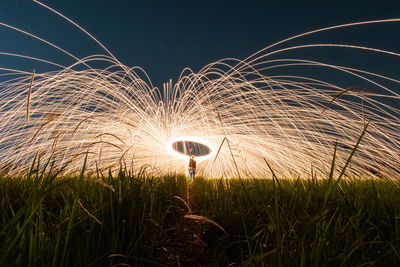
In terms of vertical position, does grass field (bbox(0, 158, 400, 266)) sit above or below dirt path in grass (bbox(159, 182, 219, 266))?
above

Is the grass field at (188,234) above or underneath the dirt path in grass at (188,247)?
above

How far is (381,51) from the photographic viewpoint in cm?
185

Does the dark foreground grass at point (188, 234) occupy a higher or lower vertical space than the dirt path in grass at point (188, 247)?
higher

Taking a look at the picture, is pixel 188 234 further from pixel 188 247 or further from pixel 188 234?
pixel 188 247

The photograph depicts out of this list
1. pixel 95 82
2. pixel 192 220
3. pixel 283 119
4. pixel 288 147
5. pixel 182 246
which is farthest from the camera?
pixel 95 82

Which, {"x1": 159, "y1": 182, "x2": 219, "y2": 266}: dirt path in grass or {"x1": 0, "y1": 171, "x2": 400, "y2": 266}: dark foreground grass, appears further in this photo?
{"x1": 159, "y1": 182, "x2": 219, "y2": 266}: dirt path in grass

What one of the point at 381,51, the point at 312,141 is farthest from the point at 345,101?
the point at 381,51

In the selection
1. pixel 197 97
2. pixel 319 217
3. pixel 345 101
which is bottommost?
pixel 319 217

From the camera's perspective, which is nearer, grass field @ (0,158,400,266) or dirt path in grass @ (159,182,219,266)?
grass field @ (0,158,400,266)

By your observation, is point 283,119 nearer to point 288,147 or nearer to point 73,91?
point 288,147

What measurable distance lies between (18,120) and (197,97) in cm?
332

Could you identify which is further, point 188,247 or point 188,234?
point 188,234

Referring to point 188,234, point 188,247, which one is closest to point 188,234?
point 188,234

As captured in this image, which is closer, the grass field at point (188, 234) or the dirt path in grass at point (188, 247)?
the grass field at point (188, 234)
